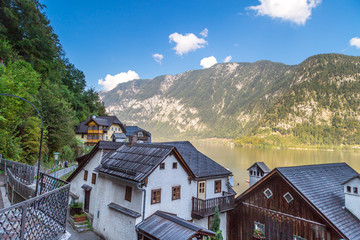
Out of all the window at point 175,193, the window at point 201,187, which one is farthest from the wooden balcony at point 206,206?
the window at point 175,193

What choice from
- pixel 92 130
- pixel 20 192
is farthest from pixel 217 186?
pixel 92 130

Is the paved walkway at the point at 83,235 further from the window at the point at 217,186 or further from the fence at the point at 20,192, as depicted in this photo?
the window at the point at 217,186

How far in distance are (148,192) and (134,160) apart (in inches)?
97.4

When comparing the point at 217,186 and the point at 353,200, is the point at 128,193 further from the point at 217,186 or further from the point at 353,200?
the point at 353,200

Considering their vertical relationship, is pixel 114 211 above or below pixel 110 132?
below

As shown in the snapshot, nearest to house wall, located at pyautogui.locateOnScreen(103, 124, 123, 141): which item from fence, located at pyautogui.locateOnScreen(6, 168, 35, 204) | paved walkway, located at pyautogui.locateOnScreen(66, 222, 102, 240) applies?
paved walkway, located at pyautogui.locateOnScreen(66, 222, 102, 240)

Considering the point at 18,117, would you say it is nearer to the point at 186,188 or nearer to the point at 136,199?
the point at 136,199

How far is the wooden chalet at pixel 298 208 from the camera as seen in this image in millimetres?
10562

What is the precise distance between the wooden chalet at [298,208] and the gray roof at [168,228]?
185 inches

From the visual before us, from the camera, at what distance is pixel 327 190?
12.5 meters

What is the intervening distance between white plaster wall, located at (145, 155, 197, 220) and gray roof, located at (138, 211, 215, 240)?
1.95 feet

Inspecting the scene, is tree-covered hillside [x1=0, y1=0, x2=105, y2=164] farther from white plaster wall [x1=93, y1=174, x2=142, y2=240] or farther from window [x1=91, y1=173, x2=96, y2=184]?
white plaster wall [x1=93, y1=174, x2=142, y2=240]

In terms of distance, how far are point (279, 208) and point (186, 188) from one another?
19.3 ft

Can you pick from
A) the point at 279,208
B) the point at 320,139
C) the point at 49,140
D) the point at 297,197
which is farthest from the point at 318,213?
the point at 320,139
